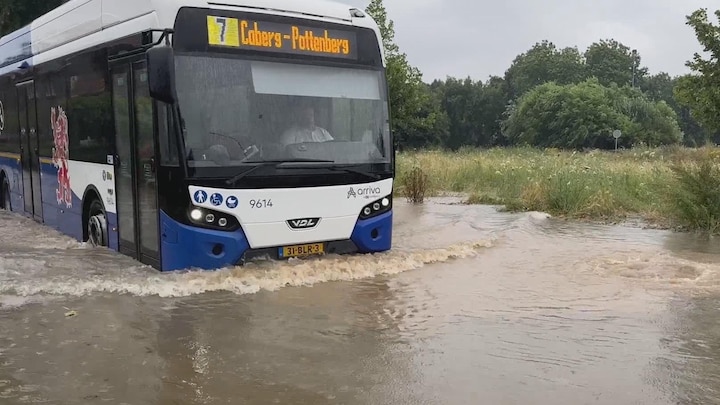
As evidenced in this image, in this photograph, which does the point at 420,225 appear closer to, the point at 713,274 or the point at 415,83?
the point at 713,274

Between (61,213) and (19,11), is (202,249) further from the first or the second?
(19,11)

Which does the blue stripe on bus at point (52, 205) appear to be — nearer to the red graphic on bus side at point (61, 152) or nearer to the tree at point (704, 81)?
the red graphic on bus side at point (61, 152)

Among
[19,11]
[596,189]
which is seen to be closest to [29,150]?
[596,189]

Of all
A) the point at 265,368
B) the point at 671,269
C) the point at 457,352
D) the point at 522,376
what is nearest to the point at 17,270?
the point at 265,368

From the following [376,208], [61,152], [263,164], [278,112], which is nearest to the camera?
[263,164]

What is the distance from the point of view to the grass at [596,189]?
40.3 feet

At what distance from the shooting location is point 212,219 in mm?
7453

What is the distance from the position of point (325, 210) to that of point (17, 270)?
3911 mm

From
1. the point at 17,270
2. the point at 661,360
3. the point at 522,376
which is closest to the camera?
the point at 522,376

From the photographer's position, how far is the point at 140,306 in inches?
278

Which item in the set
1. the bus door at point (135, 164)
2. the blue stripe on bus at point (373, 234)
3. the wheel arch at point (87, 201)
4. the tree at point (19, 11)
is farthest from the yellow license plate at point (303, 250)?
the tree at point (19, 11)

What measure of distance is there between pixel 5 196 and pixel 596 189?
12.2 m

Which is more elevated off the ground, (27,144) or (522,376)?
(27,144)

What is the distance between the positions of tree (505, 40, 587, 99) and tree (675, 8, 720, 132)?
8312 centimetres
